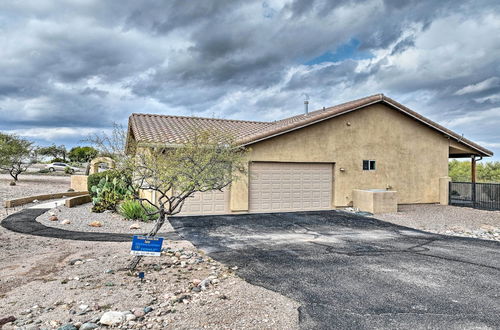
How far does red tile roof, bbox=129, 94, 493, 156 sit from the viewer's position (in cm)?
1255

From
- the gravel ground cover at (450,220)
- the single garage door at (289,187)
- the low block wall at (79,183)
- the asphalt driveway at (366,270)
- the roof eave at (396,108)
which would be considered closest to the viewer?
the asphalt driveway at (366,270)

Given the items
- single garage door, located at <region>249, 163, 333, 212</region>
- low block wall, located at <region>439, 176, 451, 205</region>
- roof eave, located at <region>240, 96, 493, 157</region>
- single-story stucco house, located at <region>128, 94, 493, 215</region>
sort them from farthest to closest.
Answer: low block wall, located at <region>439, 176, 451, 205</region> < single garage door, located at <region>249, 163, 333, 212</region> < single-story stucco house, located at <region>128, 94, 493, 215</region> < roof eave, located at <region>240, 96, 493, 157</region>

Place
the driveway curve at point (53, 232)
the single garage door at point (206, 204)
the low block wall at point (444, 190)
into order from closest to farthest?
the driveway curve at point (53, 232) < the single garage door at point (206, 204) < the low block wall at point (444, 190)

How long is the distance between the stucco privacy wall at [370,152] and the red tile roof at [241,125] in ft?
1.48

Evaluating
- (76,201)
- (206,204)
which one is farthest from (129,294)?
(76,201)

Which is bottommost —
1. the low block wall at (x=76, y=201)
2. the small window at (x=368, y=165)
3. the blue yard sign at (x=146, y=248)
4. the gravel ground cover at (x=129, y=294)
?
the gravel ground cover at (x=129, y=294)

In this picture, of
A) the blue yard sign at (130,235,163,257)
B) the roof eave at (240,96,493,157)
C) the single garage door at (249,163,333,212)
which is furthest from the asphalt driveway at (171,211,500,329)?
the roof eave at (240,96,493,157)

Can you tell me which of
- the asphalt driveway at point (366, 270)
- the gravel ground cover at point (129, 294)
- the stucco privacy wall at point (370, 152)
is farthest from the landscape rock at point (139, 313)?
the stucco privacy wall at point (370, 152)

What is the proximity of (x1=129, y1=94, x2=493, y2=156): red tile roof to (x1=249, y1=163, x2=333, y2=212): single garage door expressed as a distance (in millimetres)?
1659

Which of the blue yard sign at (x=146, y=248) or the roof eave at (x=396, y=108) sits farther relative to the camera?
the roof eave at (x=396, y=108)

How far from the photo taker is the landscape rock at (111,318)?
3.59 meters

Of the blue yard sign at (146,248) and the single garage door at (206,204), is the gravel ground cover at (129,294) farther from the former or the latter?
the single garage door at (206,204)

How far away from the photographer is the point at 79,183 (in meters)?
21.1

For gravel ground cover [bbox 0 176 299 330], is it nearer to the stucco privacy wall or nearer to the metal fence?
the stucco privacy wall
